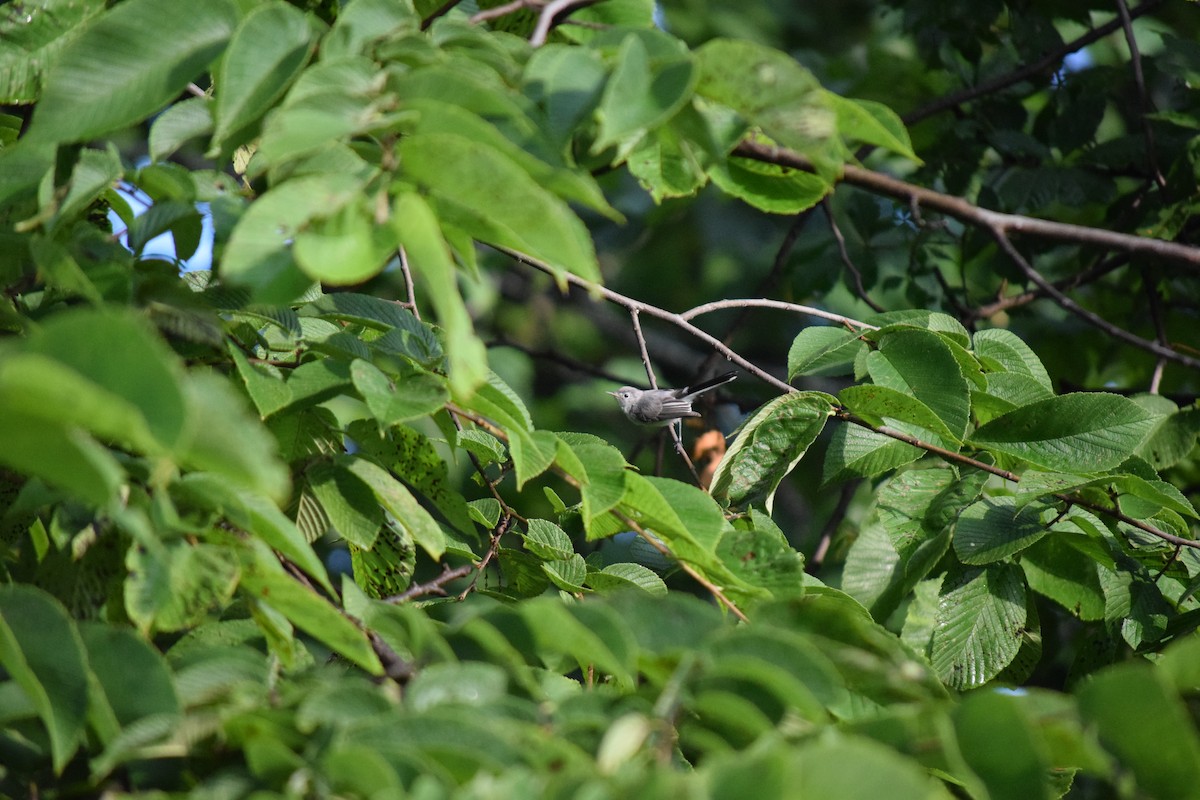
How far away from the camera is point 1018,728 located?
881mm

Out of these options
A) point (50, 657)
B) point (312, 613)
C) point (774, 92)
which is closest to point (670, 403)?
point (774, 92)

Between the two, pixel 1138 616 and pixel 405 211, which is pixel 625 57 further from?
pixel 1138 616

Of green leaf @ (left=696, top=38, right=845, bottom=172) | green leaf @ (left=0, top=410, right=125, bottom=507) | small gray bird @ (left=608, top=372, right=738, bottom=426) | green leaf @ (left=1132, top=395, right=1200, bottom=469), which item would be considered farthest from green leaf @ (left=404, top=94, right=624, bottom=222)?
small gray bird @ (left=608, top=372, right=738, bottom=426)

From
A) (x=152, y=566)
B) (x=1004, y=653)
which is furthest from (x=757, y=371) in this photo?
(x=152, y=566)

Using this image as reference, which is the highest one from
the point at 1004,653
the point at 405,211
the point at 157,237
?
the point at 405,211

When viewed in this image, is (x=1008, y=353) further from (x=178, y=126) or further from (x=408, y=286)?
(x=178, y=126)

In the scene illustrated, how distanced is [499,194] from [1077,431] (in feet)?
3.67

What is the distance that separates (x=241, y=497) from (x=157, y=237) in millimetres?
436

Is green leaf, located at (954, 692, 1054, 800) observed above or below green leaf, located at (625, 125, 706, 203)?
below

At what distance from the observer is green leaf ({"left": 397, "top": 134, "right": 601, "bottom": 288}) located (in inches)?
38.1

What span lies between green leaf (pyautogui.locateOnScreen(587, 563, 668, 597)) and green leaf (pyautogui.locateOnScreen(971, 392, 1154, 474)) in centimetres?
60

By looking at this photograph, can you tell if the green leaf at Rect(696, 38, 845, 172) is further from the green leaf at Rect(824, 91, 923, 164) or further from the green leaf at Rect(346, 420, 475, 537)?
the green leaf at Rect(346, 420, 475, 537)

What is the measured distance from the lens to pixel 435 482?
5.34 feet

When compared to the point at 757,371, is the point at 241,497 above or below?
above
